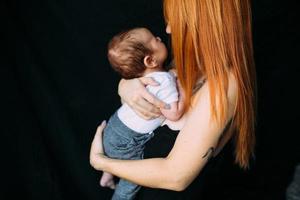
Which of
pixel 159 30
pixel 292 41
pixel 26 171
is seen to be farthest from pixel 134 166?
pixel 292 41

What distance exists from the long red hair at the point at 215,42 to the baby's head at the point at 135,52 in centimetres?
19

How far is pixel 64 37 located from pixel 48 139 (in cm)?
38

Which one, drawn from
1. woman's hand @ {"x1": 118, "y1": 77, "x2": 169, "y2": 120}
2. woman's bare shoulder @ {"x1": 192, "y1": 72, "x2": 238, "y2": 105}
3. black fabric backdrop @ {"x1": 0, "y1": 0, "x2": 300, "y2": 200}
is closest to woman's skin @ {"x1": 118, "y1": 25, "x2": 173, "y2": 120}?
woman's hand @ {"x1": 118, "y1": 77, "x2": 169, "y2": 120}

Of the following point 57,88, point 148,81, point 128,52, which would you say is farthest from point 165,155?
point 57,88

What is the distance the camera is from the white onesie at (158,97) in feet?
4.41

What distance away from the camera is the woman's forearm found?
125cm

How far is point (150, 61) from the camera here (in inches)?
55.6

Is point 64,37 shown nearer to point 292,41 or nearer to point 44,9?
point 44,9

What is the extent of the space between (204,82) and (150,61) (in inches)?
9.1

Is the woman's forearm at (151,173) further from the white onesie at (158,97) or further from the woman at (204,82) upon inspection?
the white onesie at (158,97)

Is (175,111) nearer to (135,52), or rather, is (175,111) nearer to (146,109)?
(146,109)

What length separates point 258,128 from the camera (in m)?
2.54

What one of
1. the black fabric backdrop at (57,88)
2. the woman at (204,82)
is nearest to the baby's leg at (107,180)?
the black fabric backdrop at (57,88)

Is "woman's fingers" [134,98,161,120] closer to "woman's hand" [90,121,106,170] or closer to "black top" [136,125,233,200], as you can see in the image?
"black top" [136,125,233,200]
